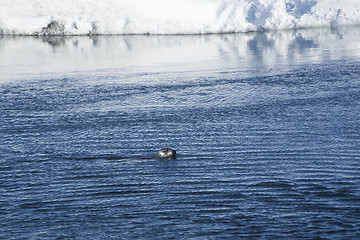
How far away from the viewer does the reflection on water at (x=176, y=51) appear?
2581 cm

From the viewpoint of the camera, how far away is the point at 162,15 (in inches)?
1617

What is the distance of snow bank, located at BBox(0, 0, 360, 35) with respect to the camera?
40875mm

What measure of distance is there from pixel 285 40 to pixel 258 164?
27.5 meters

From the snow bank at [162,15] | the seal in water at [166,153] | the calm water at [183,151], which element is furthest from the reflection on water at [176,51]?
the seal in water at [166,153]

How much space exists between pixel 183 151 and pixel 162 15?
97.0ft

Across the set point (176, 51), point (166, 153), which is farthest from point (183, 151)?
point (176, 51)

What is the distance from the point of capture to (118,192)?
10398 millimetres

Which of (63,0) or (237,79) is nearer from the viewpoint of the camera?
(237,79)

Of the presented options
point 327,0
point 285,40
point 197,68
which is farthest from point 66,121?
point 327,0

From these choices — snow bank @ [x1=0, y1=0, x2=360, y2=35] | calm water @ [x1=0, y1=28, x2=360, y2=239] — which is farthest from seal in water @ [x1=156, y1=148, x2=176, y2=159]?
snow bank @ [x1=0, y1=0, x2=360, y2=35]

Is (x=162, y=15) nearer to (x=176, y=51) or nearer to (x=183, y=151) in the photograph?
(x=176, y=51)

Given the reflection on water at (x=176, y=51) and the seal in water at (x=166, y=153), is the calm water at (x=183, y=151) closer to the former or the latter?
the seal in water at (x=166, y=153)

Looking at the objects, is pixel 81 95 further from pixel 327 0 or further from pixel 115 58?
pixel 327 0

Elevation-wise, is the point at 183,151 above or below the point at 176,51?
below
